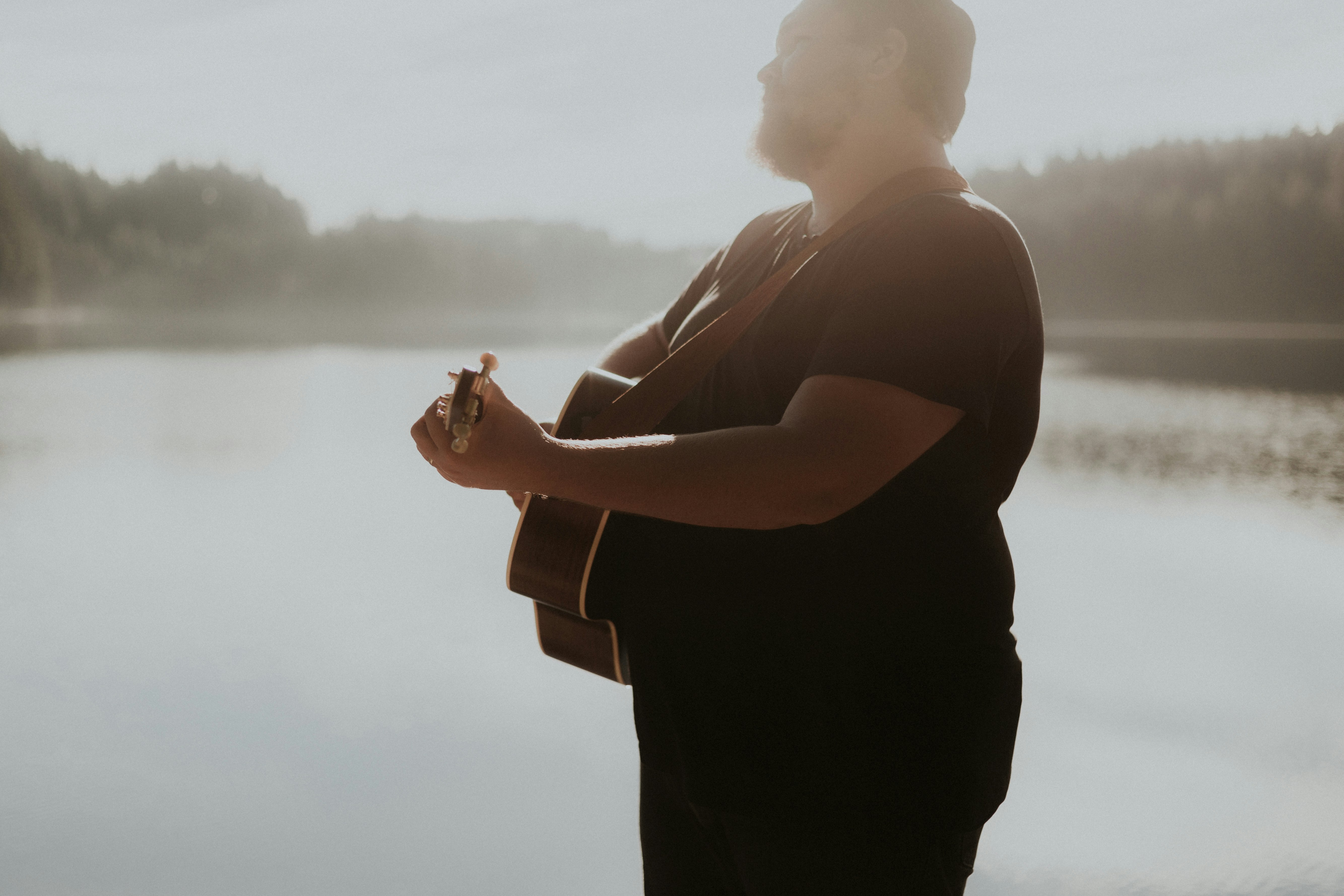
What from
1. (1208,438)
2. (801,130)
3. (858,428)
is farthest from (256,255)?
(858,428)

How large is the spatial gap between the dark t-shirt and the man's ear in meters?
0.16

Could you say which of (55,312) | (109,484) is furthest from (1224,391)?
(55,312)

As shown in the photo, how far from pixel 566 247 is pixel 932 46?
8.80 meters

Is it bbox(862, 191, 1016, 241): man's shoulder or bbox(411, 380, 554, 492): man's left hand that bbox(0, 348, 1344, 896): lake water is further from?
bbox(862, 191, 1016, 241): man's shoulder

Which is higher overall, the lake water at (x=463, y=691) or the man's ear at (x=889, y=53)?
the man's ear at (x=889, y=53)

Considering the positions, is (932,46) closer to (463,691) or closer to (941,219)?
(941,219)

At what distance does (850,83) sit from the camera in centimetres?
76

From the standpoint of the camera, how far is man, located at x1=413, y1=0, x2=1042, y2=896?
59cm

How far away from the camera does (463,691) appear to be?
6.75 ft

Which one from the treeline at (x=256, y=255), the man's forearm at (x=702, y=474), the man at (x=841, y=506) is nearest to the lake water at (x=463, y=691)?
the man at (x=841, y=506)

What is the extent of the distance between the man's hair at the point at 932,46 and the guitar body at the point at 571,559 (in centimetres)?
37

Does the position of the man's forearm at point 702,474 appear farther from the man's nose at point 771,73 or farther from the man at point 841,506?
the man's nose at point 771,73

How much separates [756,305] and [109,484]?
4.07 meters

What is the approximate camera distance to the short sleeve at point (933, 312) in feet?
1.91
